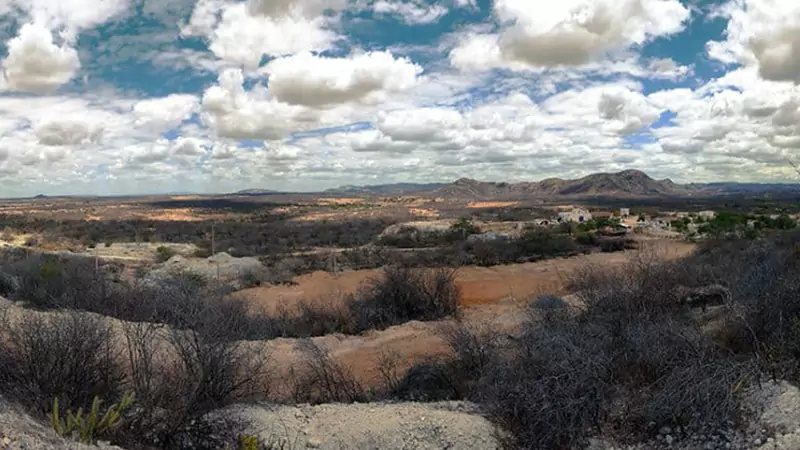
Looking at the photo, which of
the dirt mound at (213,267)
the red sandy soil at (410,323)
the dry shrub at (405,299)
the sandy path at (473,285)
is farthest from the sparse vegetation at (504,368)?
the dirt mound at (213,267)

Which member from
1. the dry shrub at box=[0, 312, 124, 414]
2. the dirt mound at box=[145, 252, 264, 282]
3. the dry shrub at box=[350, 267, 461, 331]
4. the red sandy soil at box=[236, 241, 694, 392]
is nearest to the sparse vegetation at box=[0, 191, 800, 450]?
the dry shrub at box=[0, 312, 124, 414]

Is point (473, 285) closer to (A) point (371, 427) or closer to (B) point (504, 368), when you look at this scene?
(B) point (504, 368)

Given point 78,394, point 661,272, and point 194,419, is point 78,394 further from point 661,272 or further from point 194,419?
point 661,272

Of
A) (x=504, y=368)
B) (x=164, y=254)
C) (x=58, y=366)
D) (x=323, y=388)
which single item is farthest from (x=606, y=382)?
(x=164, y=254)

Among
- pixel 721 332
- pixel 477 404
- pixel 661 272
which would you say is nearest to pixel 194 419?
pixel 477 404

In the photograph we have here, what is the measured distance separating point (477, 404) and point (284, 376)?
4427 mm

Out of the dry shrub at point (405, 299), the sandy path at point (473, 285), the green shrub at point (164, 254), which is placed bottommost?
the sandy path at point (473, 285)

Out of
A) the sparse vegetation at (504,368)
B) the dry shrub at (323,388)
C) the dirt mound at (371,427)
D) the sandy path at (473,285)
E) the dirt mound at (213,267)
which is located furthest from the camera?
the dirt mound at (213,267)

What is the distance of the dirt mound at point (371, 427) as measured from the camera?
752cm

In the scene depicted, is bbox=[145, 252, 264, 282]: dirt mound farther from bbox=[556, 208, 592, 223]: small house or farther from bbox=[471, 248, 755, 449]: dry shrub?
bbox=[556, 208, 592, 223]: small house

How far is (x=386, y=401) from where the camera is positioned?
942 cm

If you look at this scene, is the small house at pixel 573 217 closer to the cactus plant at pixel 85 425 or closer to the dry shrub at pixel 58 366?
the dry shrub at pixel 58 366

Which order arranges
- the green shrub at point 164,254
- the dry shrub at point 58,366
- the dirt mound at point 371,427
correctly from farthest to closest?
1. the green shrub at point 164,254
2. the dirt mound at point 371,427
3. the dry shrub at point 58,366

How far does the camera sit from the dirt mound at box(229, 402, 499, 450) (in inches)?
296
